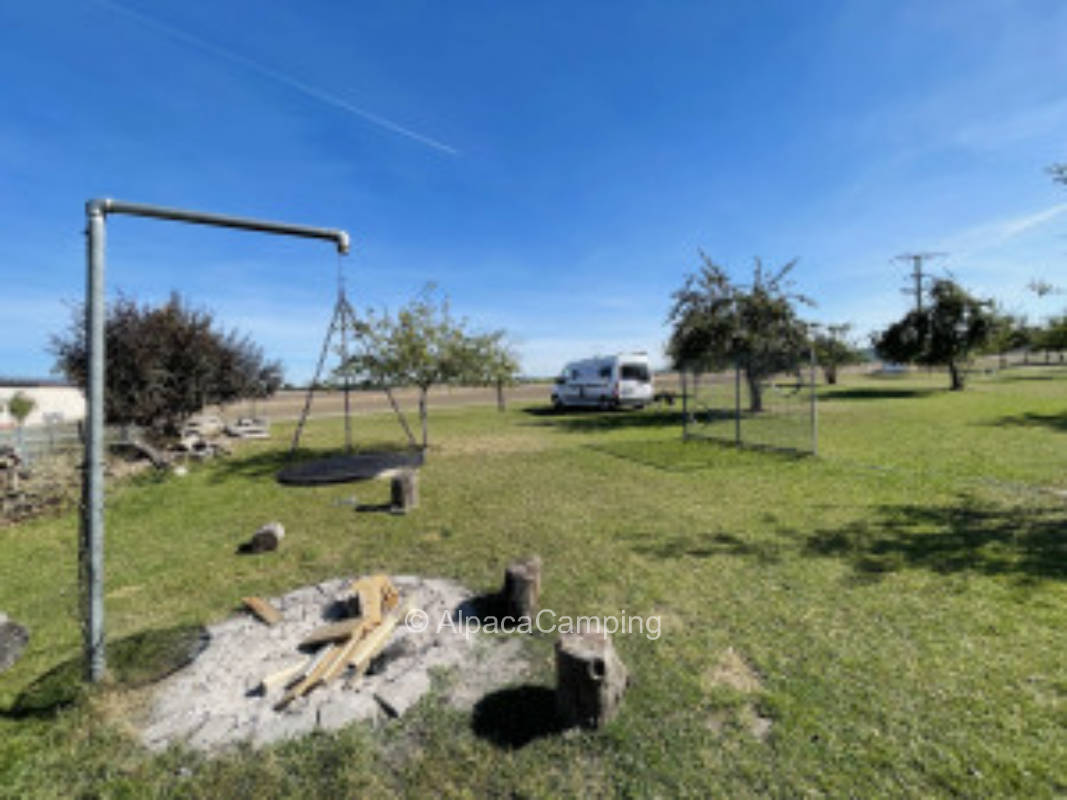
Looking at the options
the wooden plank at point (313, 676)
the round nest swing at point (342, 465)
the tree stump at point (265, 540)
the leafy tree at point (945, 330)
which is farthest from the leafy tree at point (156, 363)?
the leafy tree at point (945, 330)

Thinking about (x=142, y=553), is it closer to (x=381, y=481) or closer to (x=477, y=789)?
(x=381, y=481)

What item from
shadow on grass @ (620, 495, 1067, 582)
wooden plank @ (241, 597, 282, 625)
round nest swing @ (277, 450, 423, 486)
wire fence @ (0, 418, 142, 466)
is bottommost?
wooden plank @ (241, 597, 282, 625)

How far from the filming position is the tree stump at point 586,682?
2.23m

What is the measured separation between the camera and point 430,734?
2.31 metres

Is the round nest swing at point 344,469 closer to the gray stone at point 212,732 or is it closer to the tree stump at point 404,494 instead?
the tree stump at point 404,494

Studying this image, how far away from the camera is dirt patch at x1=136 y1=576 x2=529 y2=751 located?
2373 millimetres

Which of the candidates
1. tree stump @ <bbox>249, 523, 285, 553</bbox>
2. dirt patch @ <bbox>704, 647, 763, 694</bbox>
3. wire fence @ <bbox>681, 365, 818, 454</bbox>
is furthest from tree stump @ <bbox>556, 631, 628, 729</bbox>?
wire fence @ <bbox>681, 365, 818, 454</bbox>

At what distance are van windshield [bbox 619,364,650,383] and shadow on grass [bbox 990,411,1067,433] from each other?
33.2ft

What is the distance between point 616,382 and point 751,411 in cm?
545

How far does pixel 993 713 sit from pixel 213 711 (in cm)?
389

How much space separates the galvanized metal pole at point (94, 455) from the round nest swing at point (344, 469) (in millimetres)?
4051

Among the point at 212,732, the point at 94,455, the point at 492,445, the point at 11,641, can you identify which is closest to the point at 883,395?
the point at 492,445

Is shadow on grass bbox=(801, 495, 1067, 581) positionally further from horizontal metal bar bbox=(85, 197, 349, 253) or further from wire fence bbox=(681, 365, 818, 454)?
horizontal metal bar bbox=(85, 197, 349, 253)

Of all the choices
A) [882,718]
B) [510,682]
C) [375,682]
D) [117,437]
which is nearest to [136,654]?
[375,682]
